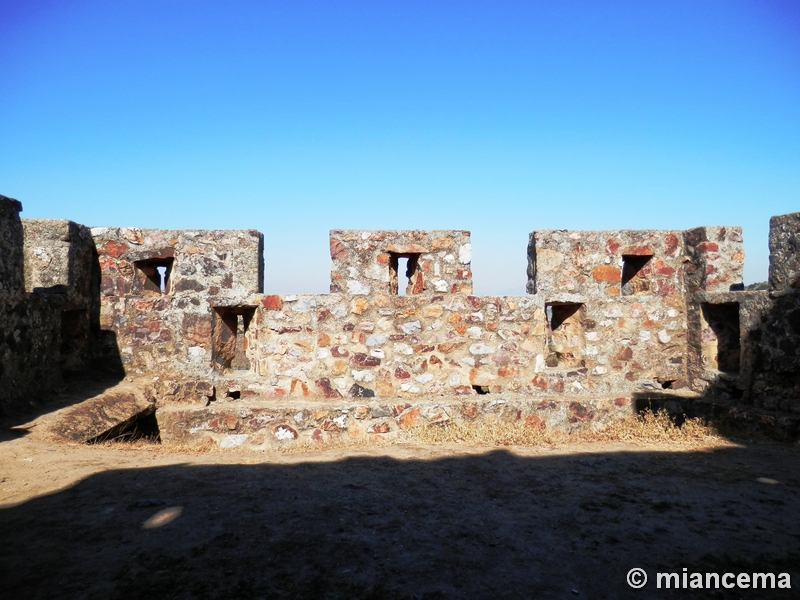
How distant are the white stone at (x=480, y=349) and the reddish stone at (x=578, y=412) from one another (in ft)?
3.87

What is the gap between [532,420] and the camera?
6.50m

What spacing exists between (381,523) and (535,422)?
146 inches

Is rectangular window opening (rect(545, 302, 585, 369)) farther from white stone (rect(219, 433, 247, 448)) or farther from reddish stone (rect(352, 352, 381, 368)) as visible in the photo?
white stone (rect(219, 433, 247, 448))

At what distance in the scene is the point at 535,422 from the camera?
6496 mm

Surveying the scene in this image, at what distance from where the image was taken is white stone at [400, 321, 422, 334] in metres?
6.71

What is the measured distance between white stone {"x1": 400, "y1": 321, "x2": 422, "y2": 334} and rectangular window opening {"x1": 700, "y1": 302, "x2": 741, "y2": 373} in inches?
146

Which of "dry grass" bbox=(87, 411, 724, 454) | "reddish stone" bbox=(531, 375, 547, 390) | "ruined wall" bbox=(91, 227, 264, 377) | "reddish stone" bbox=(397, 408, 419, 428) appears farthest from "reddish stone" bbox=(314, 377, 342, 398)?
"reddish stone" bbox=(531, 375, 547, 390)

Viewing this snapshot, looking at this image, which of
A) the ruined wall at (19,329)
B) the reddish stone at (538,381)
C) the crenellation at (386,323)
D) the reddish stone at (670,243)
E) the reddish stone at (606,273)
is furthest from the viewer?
the reddish stone at (670,243)

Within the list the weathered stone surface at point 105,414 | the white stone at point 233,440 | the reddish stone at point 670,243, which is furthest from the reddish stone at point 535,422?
the weathered stone surface at point 105,414

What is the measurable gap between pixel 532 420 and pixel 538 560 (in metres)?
3.80

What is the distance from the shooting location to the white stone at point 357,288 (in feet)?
21.8

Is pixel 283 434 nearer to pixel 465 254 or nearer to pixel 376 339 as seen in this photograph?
pixel 376 339

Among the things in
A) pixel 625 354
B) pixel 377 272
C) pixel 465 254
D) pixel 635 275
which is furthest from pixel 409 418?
pixel 635 275

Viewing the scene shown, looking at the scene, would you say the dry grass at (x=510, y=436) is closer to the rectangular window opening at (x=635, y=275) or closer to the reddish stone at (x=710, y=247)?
Result: the rectangular window opening at (x=635, y=275)
